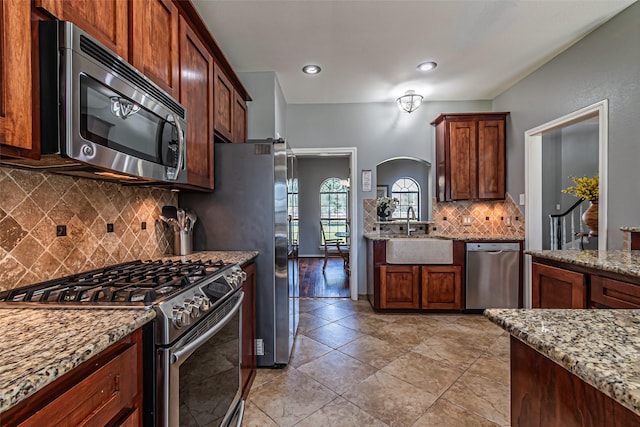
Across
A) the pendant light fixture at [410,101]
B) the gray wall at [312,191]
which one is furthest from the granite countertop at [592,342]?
the gray wall at [312,191]

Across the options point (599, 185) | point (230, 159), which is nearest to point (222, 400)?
point (230, 159)

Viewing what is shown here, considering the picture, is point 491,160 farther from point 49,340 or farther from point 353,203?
point 49,340

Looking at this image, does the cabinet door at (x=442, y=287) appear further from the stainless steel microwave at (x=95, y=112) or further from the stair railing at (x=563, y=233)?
the stainless steel microwave at (x=95, y=112)

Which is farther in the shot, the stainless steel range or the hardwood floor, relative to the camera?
the hardwood floor

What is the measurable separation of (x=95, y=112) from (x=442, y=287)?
334 cm

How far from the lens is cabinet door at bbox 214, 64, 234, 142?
2195mm

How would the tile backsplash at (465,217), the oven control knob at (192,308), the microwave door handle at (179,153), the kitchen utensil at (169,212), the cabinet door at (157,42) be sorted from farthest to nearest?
Answer: the tile backsplash at (465,217), the kitchen utensil at (169,212), the microwave door handle at (179,153), the cabinet door at (157,42), the oven control knob at (192,308)

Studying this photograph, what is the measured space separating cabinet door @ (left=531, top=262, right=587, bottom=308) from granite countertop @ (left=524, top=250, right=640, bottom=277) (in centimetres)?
8

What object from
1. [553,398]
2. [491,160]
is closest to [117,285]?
[553,398]

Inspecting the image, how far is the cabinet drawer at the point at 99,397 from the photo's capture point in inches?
24.3

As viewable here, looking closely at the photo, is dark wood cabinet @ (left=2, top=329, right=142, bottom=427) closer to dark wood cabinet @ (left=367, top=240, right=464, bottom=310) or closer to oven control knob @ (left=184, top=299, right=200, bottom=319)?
oven control knob @ (left=184, top=299, right=200, bottom=319)

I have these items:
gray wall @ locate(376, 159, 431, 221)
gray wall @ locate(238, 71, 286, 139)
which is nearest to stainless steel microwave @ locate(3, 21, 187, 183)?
gray wall @ locate(238, 71, 286, 139)

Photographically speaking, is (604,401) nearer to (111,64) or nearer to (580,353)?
(580,353)

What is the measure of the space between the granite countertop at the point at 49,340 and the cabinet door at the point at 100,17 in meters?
0.90
